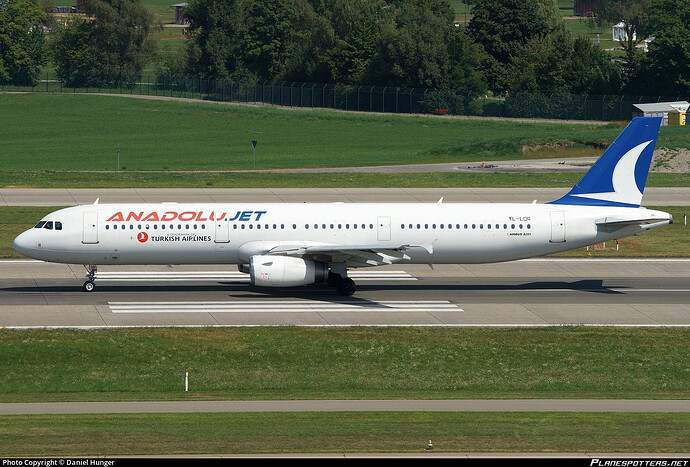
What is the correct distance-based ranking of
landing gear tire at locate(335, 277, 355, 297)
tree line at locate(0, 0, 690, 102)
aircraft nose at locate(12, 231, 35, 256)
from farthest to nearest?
tree line at locate(0, 0, 690, 102) → landing gear tire at locate(335, 277, 355, 297) → aircraft nose at locate(12, 231, 35, 256)

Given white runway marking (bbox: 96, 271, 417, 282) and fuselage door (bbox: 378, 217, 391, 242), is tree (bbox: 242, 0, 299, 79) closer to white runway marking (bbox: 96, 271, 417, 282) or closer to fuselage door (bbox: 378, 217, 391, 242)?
white runway marking (bbox: 96, 271, 417, 282)

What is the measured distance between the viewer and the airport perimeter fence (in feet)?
459

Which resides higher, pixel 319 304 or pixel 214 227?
pixel 214 227

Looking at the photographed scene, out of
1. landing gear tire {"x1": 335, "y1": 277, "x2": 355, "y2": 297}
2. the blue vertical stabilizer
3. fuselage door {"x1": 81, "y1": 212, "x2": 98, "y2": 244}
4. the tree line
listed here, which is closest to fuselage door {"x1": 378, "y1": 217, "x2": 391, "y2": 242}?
landing gear tire {"x1": 335, "y1": 277, "x2": 355, "y2": 297}

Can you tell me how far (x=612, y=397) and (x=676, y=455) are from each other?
24.7 ft

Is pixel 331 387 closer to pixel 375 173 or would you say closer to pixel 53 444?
pixel 53 444

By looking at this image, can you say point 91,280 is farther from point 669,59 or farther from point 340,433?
point 669,59

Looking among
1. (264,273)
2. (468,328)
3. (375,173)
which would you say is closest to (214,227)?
(264,273)

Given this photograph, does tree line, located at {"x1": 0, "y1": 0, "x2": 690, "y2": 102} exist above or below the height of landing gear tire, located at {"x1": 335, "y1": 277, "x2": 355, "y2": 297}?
above

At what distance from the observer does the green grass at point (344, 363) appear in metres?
31.0

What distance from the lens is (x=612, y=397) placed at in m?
29.9

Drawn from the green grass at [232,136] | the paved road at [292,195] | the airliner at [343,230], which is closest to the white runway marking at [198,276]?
the airliner at [343,230]

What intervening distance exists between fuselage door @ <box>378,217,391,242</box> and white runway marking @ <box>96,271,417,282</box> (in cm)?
414

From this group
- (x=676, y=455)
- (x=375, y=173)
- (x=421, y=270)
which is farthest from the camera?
(x=375, y=173)
